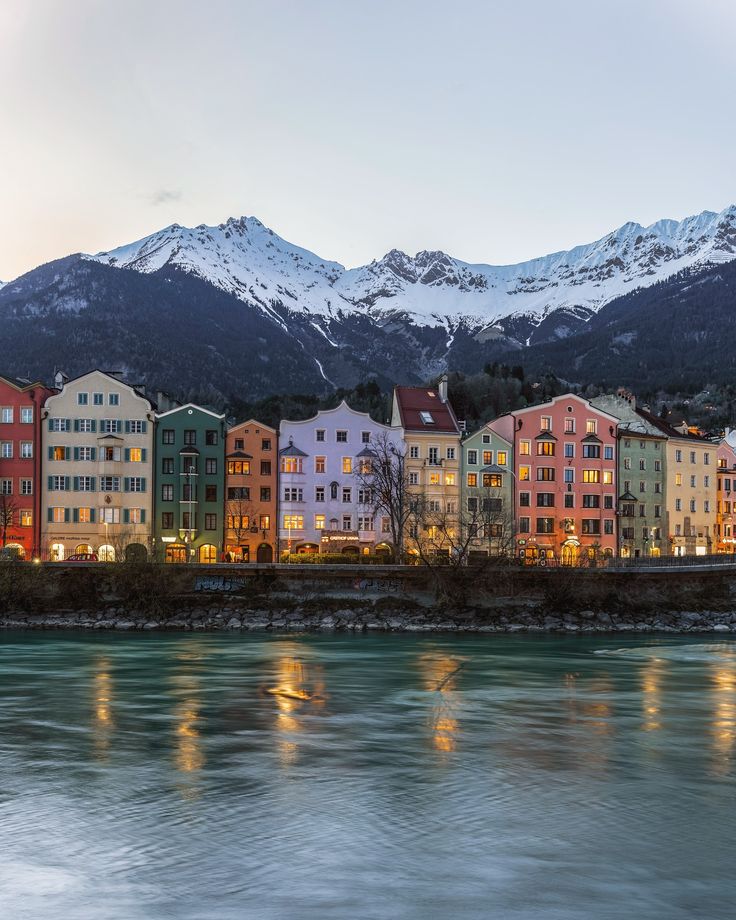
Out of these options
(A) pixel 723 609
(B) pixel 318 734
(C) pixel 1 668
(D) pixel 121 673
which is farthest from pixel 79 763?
(A) pixel 723 609

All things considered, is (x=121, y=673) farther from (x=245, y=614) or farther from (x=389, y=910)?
(x=389, y=910)

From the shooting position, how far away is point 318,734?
109ft

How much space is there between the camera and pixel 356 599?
76438 mm

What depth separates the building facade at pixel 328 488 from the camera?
96.0 meters

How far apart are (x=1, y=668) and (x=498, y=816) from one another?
31.5 m

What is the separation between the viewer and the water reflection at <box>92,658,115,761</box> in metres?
31.0

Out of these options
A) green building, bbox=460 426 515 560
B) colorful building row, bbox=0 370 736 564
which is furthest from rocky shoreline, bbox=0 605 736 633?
green building, bbox=460 426 515 560

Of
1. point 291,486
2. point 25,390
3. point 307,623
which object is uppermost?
point 25,390

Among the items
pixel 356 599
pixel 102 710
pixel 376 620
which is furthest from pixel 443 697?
pixel 356 599

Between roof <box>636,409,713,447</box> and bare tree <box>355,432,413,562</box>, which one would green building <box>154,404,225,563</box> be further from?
roof <box>636,409,713,447</box>

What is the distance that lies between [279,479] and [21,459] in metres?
23.1

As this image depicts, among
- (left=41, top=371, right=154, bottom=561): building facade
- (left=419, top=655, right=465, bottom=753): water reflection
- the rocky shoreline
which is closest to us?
(left=419, top=655, right=465, bottom=753): water reflection

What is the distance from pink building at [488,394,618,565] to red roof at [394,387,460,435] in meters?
4.67

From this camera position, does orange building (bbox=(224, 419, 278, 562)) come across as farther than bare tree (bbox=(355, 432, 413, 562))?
Yes
